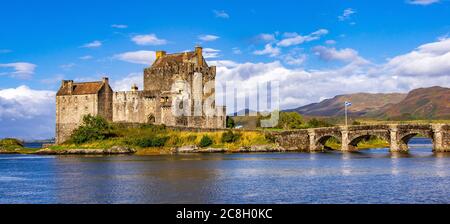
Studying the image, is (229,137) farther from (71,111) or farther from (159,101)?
(71,111)

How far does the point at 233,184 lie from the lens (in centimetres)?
3619

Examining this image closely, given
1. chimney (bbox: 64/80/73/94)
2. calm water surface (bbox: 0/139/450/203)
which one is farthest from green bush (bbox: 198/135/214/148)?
calm water surface (bbox: 0/139/450/203)

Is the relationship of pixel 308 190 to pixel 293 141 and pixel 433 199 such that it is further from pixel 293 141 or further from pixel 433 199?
pixel 293 141

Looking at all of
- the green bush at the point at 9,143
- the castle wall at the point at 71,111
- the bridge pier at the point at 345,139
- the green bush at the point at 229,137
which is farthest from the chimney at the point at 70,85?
the bridge pier at the point at 345,139

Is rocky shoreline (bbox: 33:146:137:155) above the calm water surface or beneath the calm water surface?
above

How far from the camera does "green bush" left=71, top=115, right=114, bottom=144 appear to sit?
7850 cm

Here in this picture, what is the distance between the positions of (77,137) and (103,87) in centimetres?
864

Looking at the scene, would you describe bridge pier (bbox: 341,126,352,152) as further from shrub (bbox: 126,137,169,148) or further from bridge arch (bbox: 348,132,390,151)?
shrub (bbox: 126,137,169,148)

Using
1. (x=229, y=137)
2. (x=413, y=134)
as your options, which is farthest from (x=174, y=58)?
(x=413, y=134)

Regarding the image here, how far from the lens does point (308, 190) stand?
32.7m

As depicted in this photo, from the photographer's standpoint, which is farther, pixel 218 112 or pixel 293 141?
pixel 218 112

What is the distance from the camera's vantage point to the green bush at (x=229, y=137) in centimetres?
7825

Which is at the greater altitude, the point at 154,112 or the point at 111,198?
the point at 154,112
